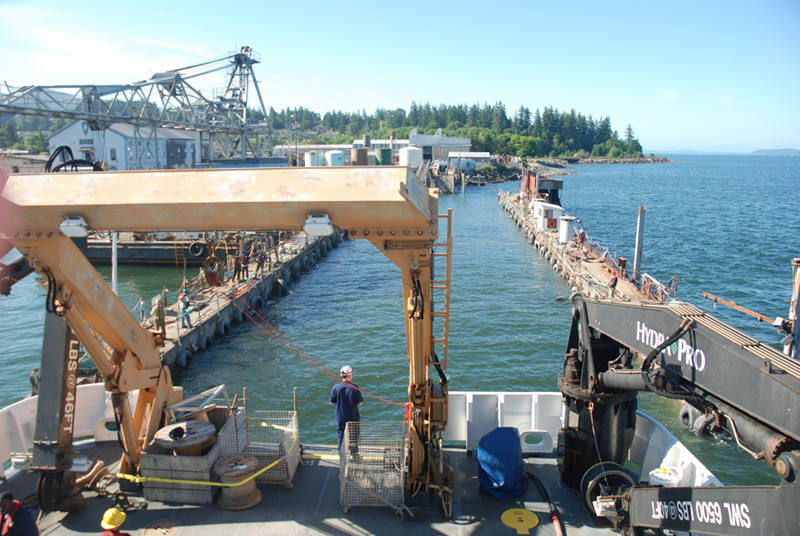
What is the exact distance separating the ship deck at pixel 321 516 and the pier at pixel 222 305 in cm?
932

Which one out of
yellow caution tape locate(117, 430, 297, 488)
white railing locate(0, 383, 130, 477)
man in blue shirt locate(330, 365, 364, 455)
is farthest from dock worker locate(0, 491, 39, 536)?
man in blue shirt locate(330, 365, 364, 455)

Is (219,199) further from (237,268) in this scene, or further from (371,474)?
(237,268)

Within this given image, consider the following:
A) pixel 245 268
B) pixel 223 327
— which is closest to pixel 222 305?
pixel 223 327

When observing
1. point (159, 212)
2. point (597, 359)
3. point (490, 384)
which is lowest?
point (490, 384)

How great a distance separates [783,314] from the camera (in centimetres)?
2852

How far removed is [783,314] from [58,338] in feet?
103

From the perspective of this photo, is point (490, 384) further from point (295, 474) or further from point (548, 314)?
point (295, 474)

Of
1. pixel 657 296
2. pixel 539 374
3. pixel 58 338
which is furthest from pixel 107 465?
pixel 657 296

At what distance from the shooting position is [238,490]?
8211 mm

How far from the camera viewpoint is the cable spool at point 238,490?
26.9 feet

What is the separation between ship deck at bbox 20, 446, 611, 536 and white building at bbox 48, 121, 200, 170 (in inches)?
1864

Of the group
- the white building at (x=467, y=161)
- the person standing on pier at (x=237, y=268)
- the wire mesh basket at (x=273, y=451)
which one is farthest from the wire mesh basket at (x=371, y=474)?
the white building at (x=467, y=161)

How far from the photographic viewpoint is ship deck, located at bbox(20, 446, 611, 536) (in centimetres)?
776

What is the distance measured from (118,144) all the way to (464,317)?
1668 inches
